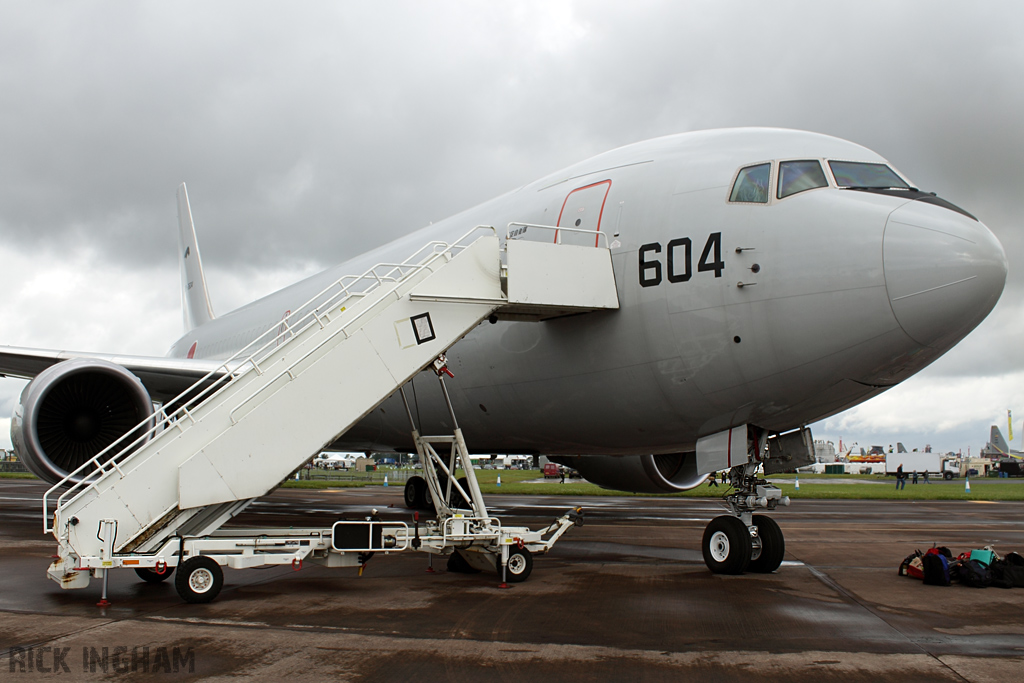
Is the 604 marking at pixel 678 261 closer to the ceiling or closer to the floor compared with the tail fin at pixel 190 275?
closer to the floor

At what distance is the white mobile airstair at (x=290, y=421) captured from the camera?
268 inches

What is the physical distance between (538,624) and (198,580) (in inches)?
124

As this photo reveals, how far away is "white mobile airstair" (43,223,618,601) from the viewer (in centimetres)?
682

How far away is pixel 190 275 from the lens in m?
25.8

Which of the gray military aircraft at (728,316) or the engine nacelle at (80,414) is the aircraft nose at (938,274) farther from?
the engine nacelle at (80,414)

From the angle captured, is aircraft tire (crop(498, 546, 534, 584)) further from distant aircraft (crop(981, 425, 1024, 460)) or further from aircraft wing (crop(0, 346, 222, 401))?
distant aircraft (crop(981, 425, 1024, 460))

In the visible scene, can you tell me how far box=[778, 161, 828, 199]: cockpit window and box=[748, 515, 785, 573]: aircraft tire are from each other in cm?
380

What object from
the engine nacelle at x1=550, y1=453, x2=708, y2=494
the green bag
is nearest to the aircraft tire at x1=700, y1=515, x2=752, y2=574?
the green bag

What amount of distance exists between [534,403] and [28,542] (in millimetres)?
8702

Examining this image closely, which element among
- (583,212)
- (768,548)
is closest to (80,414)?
(583,212)

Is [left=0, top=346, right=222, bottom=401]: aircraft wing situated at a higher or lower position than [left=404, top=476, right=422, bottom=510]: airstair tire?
higher

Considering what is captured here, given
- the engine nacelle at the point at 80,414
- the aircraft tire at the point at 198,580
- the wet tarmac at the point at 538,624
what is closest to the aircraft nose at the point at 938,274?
the wet tarmac at the point at 538,624

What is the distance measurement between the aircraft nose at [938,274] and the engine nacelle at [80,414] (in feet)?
29.3

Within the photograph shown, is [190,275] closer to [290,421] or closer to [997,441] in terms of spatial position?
[290,421]
